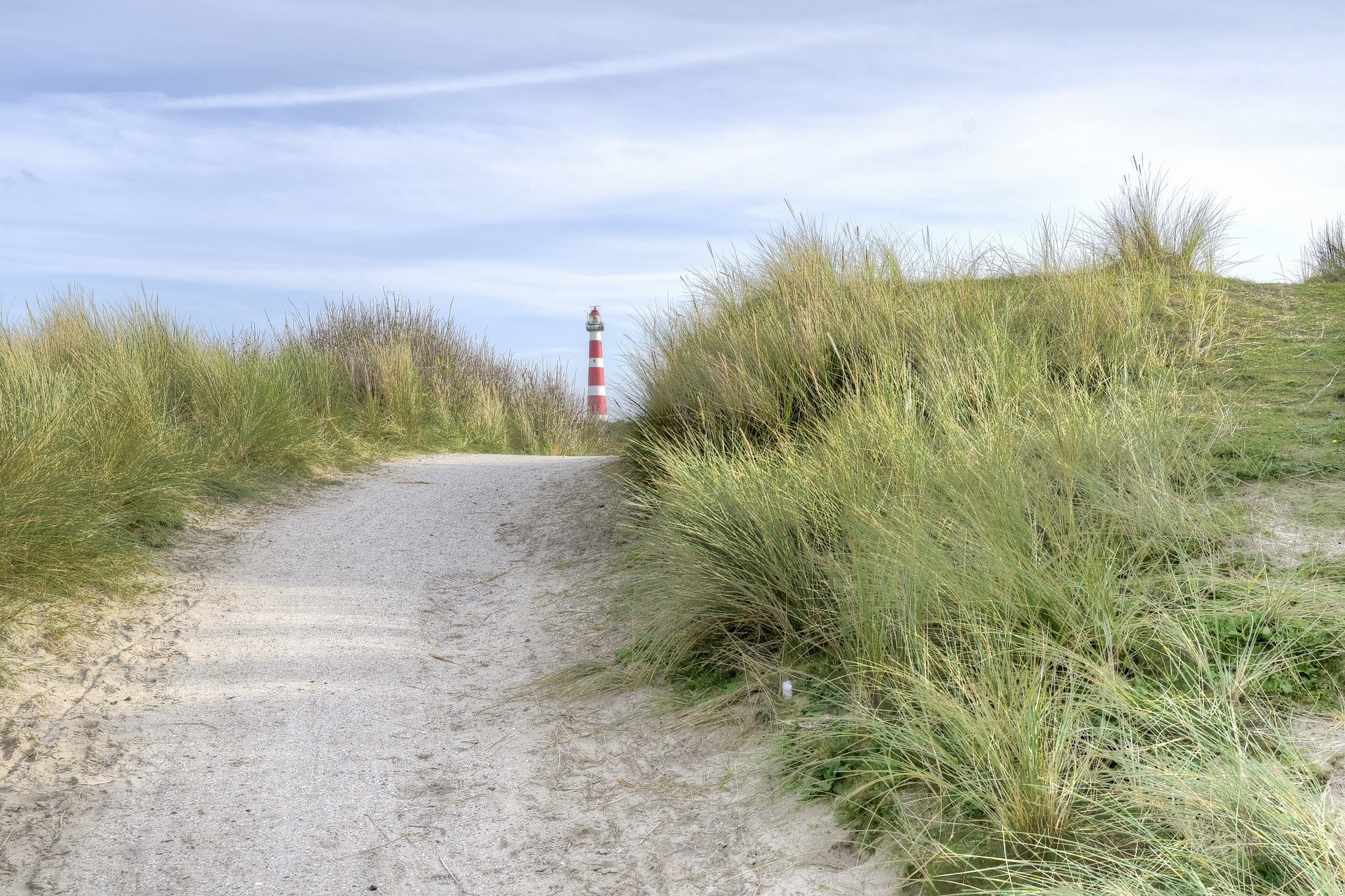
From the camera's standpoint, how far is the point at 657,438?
626 cm

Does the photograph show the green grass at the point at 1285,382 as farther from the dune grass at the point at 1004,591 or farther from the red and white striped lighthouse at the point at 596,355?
the red and white striped lighthouse at the point at 596,355

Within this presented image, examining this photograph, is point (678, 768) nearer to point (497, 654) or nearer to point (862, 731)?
point (862, 731)

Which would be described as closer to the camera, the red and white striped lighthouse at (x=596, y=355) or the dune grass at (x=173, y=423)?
the dune grass at (x=173, y=423)

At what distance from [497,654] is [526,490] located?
3270 mm

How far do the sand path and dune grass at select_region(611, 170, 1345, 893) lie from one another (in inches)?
13.8

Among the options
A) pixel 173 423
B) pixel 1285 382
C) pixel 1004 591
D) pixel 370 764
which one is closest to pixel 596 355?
pixel 173 423

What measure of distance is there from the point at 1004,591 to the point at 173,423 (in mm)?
7098

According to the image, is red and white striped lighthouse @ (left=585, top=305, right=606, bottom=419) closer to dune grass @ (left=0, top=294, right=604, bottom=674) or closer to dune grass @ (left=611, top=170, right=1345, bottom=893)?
dune grass @ (left=0, top=294, right=604, bottom=674)

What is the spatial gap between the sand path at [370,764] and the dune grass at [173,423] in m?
0.45

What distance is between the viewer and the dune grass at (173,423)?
4.86m

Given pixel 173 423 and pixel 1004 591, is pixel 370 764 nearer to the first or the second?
pixel 1004 591

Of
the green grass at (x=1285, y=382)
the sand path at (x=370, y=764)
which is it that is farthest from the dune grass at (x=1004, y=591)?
the sand path at (x=370, y=764)

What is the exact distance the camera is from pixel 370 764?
12.4 feet

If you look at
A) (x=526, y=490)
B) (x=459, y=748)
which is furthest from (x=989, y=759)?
(x=526, y=490)
